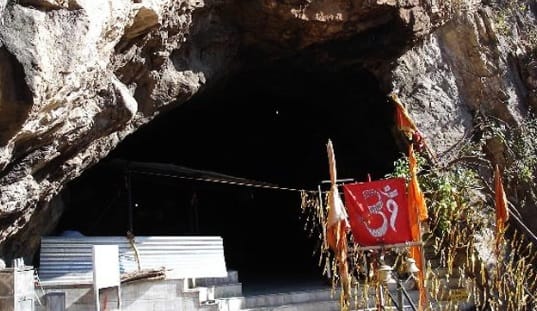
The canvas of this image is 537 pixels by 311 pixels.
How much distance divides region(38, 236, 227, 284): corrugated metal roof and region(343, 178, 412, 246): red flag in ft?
9.32

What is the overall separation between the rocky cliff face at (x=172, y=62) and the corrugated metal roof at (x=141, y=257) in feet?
1.27

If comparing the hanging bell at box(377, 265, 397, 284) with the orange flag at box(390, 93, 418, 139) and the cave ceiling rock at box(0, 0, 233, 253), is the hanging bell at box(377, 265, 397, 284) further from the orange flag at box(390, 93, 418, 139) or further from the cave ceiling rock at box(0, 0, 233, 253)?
the orange flag at box(390, 93, 418, 139)

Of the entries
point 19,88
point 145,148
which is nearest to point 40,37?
point 19,88

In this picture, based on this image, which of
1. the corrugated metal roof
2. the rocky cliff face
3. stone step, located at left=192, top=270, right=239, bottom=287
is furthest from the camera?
stone step, located at left=192, top=270, right=239, bottom=287

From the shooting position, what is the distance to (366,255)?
8742mm

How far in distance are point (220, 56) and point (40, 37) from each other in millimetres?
4562

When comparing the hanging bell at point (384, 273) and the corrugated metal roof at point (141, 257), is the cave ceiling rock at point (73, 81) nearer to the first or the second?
the corrugated metal roof at point (141, 257)

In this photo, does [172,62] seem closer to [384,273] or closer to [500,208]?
[384,273]

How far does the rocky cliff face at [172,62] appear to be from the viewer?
491cm

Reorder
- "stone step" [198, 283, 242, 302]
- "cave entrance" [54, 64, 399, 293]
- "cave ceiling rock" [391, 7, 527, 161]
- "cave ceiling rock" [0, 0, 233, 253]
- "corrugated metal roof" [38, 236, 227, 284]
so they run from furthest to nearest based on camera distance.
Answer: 1. "cave entrance" [54, 64, 399, 293]
2. "cave ceiling rock" [391, 7, 527, 161]
3. "stone step" [198, 283, 242, 302]
4. "corrugated metal roof" [38, 236, 227, 284]
5. "cave ceiling rock" [0, 0, 233, 253]

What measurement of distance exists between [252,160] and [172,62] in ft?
22.8

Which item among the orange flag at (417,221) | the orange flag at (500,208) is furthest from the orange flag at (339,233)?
the orange flag at (500,208)

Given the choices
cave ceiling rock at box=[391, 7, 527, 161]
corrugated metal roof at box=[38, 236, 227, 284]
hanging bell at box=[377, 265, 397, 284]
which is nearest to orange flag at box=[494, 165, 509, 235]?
hanging bell at box=[377, 265, 397, 284]

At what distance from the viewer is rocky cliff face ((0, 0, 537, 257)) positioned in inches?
193
